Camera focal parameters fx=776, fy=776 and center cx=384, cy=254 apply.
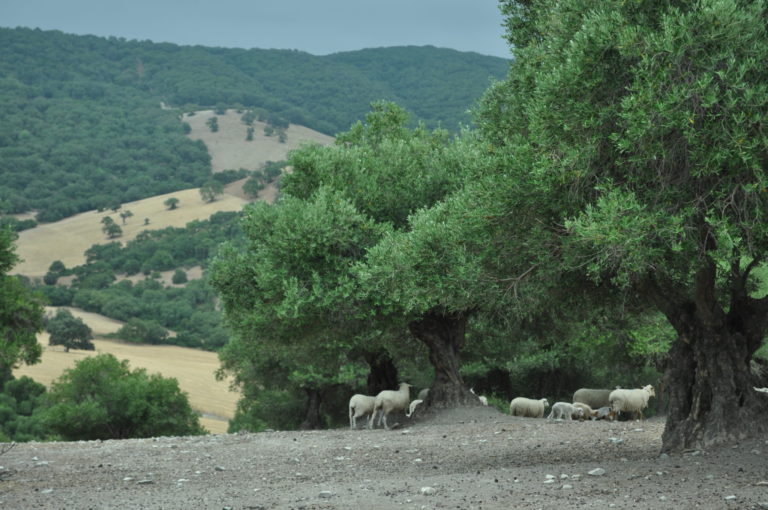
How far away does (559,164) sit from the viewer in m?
13.0

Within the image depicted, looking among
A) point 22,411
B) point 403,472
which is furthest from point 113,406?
point 403,472

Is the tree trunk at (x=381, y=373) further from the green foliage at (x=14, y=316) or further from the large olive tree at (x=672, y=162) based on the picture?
the large olive tree at (x=672, y=162)

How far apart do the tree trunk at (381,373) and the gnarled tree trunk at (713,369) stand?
59.5ft

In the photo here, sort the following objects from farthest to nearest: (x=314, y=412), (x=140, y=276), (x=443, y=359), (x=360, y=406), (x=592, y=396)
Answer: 1. (x=140, y=276)
2. (x=314, y=412)
3. (x=592, y=396)
4. (x=443, y=359)
5. (x=360, y=406)

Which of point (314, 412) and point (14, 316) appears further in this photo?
point (314, 412)

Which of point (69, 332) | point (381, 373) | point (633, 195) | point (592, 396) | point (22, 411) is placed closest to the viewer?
point (633, 195)

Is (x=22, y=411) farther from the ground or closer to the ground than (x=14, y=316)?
closer to the ground

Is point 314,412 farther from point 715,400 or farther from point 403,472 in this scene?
point 715,400

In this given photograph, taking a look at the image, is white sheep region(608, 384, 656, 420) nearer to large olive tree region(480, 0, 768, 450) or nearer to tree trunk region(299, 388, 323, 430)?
large olive tree region(480, 0, 768, 450)

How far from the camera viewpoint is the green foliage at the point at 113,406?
5294 cm

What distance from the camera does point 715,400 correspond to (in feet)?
48.4

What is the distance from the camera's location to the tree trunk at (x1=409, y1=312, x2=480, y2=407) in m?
26.6

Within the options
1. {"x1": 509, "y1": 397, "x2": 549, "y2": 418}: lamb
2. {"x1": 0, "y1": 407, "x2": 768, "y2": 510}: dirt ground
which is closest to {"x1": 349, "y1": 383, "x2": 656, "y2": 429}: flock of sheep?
{"x1": 509, "y1": 397, "x2": 549, "y2": 418}: lamb

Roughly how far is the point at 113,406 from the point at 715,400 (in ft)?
158
